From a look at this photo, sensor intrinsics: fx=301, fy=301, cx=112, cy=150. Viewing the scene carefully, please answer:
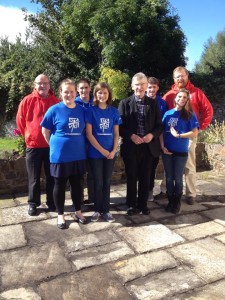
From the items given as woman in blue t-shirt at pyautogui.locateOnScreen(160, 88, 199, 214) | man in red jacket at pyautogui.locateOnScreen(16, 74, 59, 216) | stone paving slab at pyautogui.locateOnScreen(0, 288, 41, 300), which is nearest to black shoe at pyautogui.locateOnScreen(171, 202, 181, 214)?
woman in blue t-shirt at pyautogui.locateOnScreen(160, 88, 199, 214)

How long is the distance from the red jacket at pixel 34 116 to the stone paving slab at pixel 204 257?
1922 mm

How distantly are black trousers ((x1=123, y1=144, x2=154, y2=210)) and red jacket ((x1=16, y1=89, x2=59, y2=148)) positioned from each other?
3.41 ft

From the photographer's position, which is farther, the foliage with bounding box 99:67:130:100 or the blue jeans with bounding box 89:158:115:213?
the foliage with bounding box 99:67:130:100

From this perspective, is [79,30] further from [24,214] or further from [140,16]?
[24,214]

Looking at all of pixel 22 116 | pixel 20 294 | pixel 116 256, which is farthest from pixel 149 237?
pixel 22 116

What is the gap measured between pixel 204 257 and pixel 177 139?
4.69 ft

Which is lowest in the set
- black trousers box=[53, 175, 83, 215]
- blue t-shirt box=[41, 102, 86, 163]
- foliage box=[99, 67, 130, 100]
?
black trousers box=[53, 175, 83, 215]

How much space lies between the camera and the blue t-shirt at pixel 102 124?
10.9 ft

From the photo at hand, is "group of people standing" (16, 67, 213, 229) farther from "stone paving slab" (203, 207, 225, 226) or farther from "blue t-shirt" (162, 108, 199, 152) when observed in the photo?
"stone paving slab" (203, 207, 225, 226)

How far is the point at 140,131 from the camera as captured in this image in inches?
138

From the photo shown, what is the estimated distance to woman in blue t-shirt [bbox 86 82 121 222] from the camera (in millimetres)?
3316

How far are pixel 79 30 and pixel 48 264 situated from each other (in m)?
12.4

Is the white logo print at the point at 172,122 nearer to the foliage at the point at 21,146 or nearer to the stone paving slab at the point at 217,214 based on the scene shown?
the stone paving slab at the point at 217,214

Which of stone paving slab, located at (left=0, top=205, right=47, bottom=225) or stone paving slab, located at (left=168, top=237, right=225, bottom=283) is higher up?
stone paving slab, located at (left=0, top=205, right=47, bottom=225)
